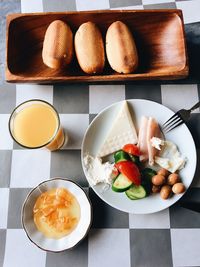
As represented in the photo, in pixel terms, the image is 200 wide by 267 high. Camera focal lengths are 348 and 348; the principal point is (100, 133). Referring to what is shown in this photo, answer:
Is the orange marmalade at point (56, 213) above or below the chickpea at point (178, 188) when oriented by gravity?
below

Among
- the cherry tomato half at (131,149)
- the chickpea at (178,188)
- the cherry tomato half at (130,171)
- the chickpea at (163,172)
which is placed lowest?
the chickpea at (178,188)

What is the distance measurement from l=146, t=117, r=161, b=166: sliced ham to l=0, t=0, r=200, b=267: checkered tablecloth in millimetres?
109

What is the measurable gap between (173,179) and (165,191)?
4 centimetres

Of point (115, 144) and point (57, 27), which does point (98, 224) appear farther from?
point (57, 27)

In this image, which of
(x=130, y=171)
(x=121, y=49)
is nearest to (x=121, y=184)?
(x=130, y=171)

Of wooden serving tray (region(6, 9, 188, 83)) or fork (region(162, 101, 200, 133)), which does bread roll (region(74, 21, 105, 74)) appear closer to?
wooden serving tray (region(6, 9, 188, 83))

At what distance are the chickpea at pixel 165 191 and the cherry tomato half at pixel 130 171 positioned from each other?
0.07m

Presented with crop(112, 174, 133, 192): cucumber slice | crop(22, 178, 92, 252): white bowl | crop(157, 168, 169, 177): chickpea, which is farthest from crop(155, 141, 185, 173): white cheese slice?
crop(22, 178, 92, 252): white bowl

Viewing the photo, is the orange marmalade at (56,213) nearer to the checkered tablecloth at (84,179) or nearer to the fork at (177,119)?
the checkered tablecloth at (84,179)

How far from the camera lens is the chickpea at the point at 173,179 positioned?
105cm

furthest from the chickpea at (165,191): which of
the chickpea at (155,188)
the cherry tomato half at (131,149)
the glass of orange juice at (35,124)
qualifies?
the glass of orange juice at (35,124)

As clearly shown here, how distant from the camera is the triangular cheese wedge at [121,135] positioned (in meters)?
1.10

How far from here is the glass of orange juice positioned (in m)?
1.06

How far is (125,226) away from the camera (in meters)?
1.08
